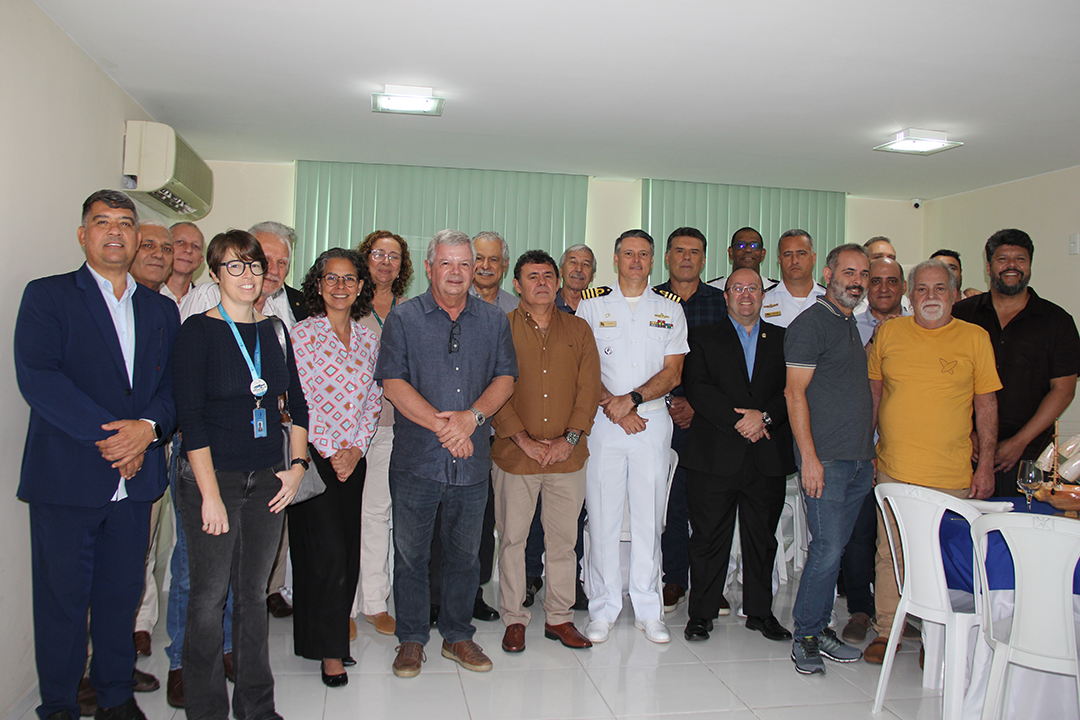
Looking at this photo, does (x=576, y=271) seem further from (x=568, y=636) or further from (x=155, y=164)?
(x=155, y=164)

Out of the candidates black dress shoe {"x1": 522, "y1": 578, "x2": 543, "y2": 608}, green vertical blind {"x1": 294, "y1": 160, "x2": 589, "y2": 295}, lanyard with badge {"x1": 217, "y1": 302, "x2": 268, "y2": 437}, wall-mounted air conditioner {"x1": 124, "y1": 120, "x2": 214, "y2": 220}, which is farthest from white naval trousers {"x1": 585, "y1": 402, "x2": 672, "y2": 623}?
green vertical blind {"x1": 294, "y1": 160, "x2": 589, "y2": 295}

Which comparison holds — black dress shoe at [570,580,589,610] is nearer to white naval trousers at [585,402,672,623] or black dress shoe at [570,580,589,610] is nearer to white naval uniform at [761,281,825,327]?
white naval trousers at [585,402,672,623]

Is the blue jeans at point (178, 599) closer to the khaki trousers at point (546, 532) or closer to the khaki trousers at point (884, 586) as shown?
the khaki trousers at point (546, 532)

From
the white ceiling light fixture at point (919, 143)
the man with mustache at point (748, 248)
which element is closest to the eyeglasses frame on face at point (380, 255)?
the man with mustache at point (748, 248)

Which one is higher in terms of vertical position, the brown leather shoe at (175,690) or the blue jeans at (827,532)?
the blue jeans at (827,532)

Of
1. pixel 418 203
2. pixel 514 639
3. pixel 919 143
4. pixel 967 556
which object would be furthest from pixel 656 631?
pixel 418 203

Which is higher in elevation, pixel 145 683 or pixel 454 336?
pixel 454 336

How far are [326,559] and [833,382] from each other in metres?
2.41

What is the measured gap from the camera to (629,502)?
3.63 m

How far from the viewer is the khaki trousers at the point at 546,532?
3363mm

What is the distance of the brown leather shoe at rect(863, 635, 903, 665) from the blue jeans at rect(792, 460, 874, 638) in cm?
26

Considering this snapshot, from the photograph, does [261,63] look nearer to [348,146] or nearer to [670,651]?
[348,146]

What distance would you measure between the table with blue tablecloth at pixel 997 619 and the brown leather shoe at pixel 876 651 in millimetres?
631

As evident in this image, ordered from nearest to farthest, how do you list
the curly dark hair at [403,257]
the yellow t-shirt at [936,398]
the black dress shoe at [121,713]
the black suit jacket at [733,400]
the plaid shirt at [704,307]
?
the black dress shoe at [121,713] → the yellow t-shirt at [936,398] → the black suit jacket at [733,400] → the curly dark hair at [403,257] → the plaid shirt at [704,307]
